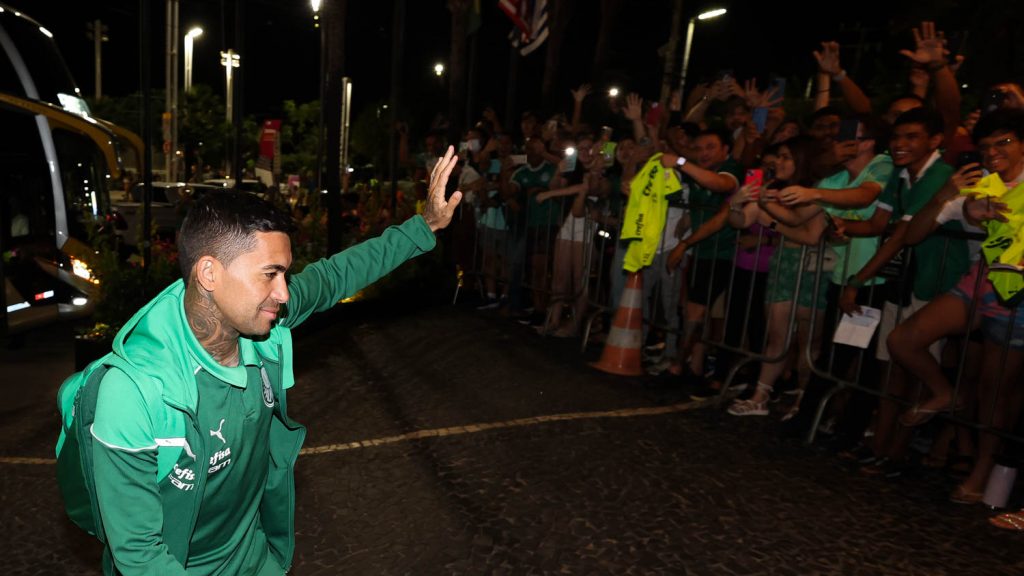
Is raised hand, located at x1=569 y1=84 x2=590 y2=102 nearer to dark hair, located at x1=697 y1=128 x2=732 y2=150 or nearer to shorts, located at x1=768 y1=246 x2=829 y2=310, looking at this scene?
dark hair, located at x1=697 y1=128 x2=732 y2=150

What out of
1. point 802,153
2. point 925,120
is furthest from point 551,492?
point 802,153

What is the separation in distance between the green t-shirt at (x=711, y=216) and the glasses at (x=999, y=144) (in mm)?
2278

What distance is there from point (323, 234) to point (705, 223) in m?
5.82

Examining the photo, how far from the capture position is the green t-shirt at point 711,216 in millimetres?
7562

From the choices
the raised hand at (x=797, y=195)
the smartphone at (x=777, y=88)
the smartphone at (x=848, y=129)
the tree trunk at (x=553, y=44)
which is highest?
the tree trunk at (x=553, y=44)

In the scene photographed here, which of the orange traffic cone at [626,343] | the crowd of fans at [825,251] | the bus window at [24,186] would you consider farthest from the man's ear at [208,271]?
the bus window at [24,186]

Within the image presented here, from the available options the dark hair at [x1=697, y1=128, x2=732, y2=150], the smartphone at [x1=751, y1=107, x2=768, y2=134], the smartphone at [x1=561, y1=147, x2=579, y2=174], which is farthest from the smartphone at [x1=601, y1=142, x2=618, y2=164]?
the dark hair at [x1=697, y1=128, x2=732, y2=150]

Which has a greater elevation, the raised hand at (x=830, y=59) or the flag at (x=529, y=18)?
the flag at (x=529, y=18)

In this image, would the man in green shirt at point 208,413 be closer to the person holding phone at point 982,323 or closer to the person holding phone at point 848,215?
the person holding phone at point 982,323

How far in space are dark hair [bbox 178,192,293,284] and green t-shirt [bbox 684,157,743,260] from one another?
5.55 m

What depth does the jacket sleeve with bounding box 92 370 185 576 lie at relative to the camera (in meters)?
2.09

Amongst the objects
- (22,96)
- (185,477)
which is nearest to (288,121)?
(22,96)

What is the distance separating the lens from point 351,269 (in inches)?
125

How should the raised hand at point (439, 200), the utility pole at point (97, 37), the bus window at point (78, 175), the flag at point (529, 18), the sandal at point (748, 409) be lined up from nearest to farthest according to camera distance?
the raised hand at point (439, 200) → the sandal at point (748, 409) → the bus window at point (78, 175) → the flag at point (529, 18) → the utility pole at point (97, 37)
